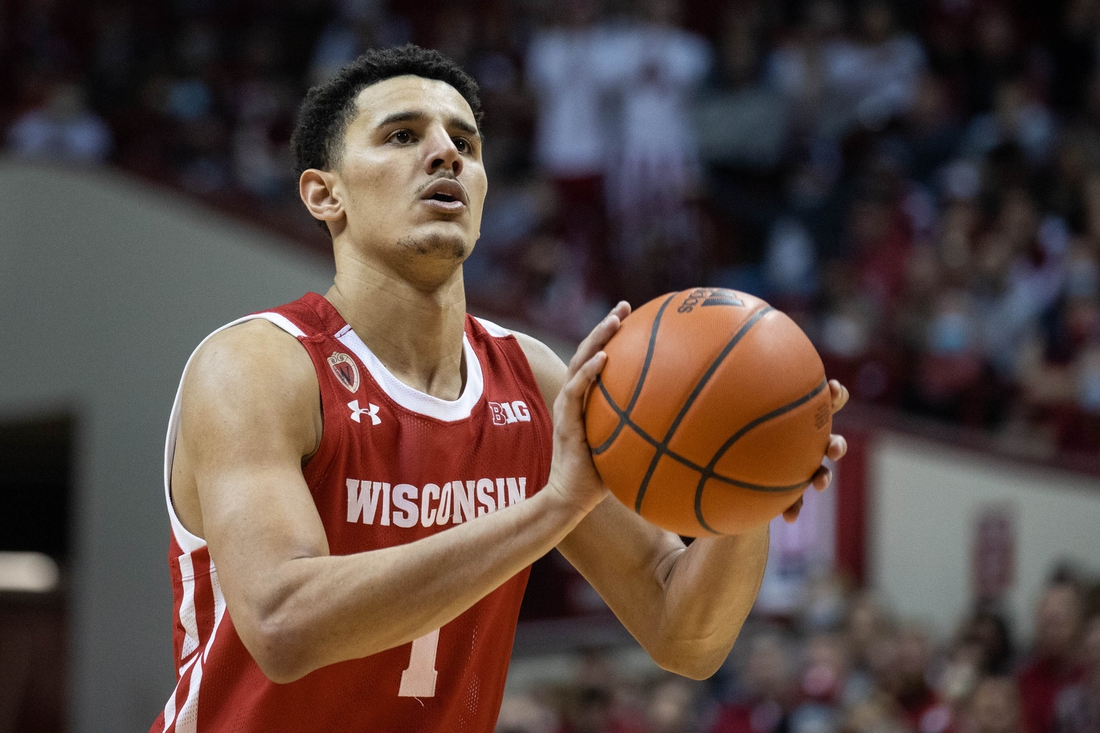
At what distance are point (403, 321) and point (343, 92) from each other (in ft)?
2.00

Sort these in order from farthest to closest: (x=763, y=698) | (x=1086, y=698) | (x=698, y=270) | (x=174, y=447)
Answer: (x=698, y=270), (x=763, y=698), (x=1086, y=698), (x=174, y=447)

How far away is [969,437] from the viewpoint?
8.90 metres

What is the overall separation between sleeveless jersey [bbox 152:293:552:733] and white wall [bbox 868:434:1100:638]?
5.94 metres

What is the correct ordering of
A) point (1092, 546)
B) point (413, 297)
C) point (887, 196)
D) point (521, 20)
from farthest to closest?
point (521, 20) → point (887, 196) → point (1092, 546) → point (413, 297)

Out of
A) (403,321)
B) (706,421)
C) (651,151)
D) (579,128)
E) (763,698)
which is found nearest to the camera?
(706,421)

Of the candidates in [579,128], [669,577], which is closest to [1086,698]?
[669,577]

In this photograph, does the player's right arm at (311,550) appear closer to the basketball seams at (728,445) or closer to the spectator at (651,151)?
the basketball seams at (728,445)

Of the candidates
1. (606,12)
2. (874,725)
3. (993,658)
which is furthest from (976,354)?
(606,12)

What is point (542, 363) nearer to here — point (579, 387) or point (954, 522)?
point (579, 387)

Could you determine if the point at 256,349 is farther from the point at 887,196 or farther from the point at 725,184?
the point at 725,184

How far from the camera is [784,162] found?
1182 cm

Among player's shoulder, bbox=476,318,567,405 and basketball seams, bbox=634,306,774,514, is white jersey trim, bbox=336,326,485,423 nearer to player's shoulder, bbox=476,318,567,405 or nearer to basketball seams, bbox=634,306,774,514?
player's shoulder, bbox=476,318,567,405

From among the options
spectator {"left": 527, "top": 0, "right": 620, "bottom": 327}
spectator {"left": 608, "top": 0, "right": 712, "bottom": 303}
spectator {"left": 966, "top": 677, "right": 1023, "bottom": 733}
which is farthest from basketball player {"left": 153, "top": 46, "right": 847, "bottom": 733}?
spectator {"left": 527, "top": 0, "right": 620, "bottom": 327}

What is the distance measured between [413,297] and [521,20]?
436 inches
